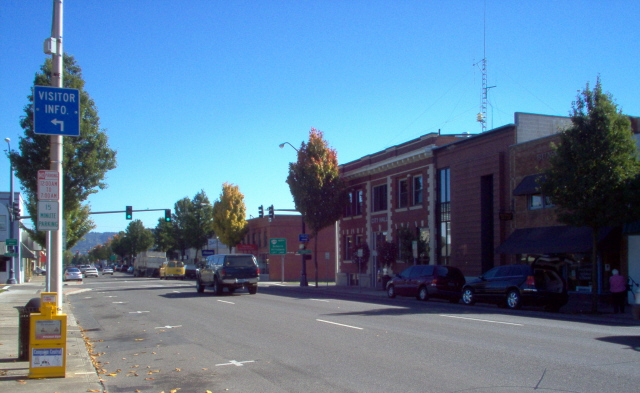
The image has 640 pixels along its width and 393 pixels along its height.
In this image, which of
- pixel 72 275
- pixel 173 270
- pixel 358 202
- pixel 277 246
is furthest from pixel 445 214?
pixel 72 275

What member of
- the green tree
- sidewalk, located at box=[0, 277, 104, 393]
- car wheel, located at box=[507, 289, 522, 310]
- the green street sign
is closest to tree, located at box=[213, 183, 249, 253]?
the green street sign

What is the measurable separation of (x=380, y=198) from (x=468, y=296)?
16422mm

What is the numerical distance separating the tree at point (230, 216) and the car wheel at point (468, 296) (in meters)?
38.9

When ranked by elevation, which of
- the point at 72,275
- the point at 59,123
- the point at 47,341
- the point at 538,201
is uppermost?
the point at 59,123

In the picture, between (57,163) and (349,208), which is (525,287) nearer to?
(57,163)

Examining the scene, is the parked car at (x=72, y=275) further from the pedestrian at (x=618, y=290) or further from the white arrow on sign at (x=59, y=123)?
the white arrow on sign at (x=59, y=123)

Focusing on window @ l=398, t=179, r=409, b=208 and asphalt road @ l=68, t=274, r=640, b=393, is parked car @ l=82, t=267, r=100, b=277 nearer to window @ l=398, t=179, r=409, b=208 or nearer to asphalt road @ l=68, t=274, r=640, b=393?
window @ l=398, t=179, r=409, b=208

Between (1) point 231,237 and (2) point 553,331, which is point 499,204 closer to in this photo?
(2) point 553,331

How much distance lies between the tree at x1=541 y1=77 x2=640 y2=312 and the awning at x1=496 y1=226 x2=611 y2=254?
2859 millimetres

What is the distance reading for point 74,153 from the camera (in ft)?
84.9

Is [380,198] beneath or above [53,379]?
above

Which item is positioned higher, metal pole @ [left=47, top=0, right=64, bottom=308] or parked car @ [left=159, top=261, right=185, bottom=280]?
metal pole @ [left=47, top=0, right=64, bottom=308]

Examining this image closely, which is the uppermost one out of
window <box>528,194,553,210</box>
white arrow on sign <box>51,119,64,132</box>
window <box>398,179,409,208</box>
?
window <box>398,179,409,208</box>

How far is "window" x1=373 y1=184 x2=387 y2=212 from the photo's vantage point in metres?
38.4
